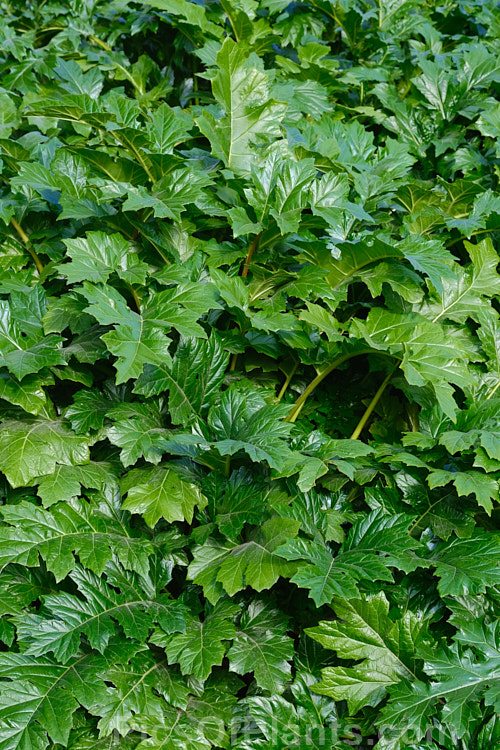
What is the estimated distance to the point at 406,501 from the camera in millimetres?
2123

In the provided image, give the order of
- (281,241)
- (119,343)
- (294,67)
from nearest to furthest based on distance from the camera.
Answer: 1. (119,343)
2. (281,241)
3. (294,67)

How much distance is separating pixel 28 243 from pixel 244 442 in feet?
4.31

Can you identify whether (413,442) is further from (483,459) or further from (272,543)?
(272,543)

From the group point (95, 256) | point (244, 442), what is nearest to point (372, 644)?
point (244, 442)

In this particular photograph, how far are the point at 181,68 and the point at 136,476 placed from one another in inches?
94.9

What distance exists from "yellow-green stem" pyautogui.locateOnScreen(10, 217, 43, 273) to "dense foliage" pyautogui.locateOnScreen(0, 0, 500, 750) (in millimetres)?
11

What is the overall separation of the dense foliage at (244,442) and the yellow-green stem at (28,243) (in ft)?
0.04

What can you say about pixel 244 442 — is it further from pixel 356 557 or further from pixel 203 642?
pixel 203 642

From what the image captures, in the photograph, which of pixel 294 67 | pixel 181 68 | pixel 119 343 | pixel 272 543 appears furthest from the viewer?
pixel 181 68

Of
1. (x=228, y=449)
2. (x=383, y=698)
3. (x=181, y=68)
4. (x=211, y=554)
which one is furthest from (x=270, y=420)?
(x=181, y=68)

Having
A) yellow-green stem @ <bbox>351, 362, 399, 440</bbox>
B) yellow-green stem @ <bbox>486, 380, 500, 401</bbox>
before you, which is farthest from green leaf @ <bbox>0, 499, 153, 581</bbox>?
yellow-green stem @ <bbox>486, 380, 500, 401</bbox>

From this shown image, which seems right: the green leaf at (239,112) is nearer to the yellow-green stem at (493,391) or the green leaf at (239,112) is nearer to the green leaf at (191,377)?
the green leaf at (191,377)

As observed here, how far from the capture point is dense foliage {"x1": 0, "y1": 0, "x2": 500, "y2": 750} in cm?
182

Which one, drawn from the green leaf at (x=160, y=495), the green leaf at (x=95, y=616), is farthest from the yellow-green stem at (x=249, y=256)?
the green leaf at (x=95, y=616)
